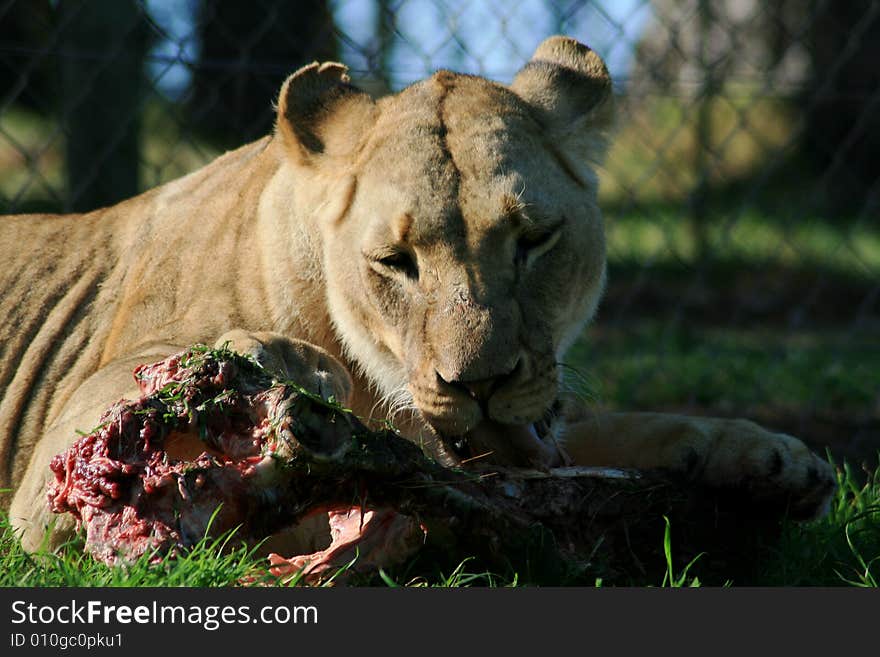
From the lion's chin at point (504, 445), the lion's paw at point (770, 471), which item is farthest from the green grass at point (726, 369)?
the lion's chin at point (504, 445)

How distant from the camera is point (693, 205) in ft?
23.8

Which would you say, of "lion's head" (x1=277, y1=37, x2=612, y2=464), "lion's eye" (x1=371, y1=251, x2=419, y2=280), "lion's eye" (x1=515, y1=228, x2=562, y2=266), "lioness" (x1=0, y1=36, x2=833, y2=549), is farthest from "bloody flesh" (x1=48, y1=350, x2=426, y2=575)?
"lion's eye" (x1=515, y1=228, x2=562, y2=266)

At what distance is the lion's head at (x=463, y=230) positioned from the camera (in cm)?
262

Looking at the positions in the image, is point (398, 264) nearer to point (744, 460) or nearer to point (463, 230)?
point (463, 230)

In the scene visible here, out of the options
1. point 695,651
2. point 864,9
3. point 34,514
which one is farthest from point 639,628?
point 864,9

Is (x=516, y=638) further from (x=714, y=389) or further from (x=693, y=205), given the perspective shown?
(x=693, y=205)

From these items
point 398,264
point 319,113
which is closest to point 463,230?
point 398,264

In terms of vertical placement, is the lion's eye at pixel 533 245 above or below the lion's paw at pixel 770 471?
above

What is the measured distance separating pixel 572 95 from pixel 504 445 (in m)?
1.13

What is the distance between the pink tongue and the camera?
2.62 m

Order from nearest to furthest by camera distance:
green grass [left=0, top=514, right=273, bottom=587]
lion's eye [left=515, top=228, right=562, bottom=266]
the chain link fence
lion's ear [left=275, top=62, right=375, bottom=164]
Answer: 1. green grass [left=0, top=514, right=273, bottom=587]
2. lion's eye [left=515, top=228, right=562, bottom=266]
3. lion's ear [left=275, top=62, right=375, bottom=164]
4. the chain link fence

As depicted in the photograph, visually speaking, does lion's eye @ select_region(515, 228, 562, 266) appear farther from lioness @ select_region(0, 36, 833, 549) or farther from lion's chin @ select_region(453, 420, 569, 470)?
lion's chin @ select_region(453, 420, 569, 470)

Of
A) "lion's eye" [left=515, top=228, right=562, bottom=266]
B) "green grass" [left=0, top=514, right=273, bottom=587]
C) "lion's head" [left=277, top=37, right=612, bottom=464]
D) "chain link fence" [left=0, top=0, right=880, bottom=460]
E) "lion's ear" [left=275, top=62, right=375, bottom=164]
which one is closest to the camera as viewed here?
"green grass" [left=0, top=514, right=273, bottom=587]

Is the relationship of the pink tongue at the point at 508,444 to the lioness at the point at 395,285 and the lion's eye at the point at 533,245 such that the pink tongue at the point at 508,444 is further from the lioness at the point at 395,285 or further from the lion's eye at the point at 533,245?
the lion's eye at the point at 533,245
